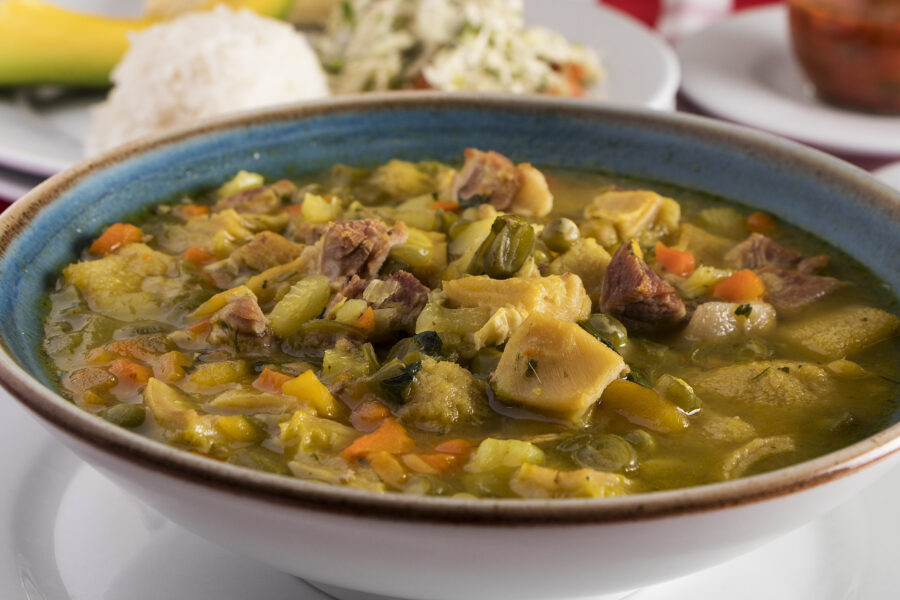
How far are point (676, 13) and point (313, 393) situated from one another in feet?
22.8

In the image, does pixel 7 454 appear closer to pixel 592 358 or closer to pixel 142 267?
pixel 142 267

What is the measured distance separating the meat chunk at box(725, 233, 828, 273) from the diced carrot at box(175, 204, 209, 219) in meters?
1.51

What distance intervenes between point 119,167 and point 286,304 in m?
0.77

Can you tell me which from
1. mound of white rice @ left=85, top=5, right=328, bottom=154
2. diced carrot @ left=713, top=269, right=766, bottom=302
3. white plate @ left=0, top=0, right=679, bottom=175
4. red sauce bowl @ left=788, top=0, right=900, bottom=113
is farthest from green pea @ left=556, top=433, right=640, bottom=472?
red sauce bowl @ left=788, top=0, right=900, bottom=113

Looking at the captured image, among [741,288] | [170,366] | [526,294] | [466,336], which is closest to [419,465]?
[466,336]

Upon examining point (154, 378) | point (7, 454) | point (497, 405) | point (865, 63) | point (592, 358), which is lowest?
point (7, 454)

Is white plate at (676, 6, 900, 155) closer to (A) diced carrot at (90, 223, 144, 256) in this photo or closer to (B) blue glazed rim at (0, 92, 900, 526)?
(B) blue glazed rim at (0, 92, 900, 526)

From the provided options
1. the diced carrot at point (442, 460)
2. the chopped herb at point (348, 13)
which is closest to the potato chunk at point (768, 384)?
the diced carrot at point (442, 460)

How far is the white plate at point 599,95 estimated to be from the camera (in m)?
4.40

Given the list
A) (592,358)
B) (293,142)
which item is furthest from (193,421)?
(293,142)

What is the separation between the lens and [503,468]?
1940 millimetres

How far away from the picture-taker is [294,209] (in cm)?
302

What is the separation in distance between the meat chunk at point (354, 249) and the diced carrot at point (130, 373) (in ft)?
1.66

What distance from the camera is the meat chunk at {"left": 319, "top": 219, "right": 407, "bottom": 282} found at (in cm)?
249
